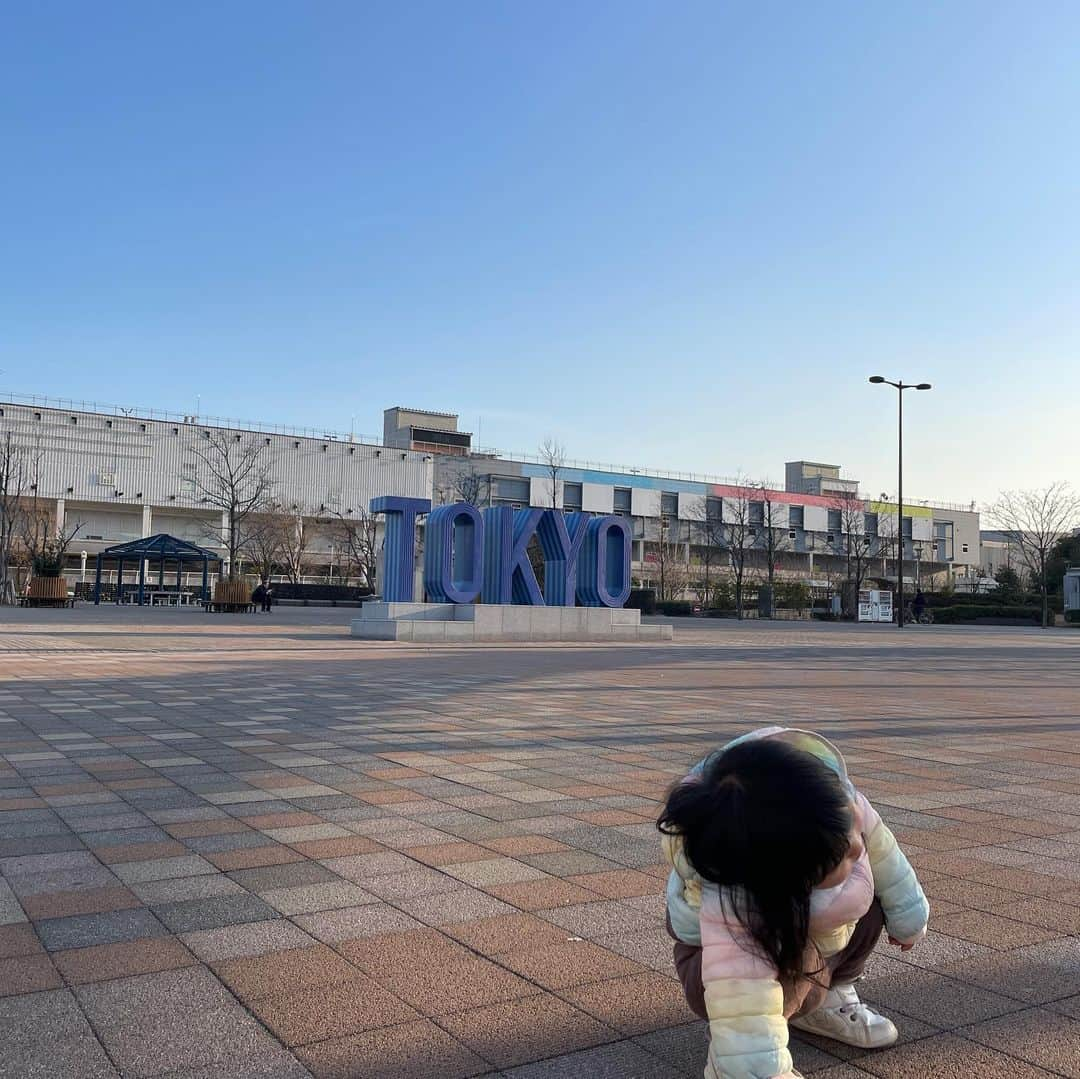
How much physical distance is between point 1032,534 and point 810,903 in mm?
66501

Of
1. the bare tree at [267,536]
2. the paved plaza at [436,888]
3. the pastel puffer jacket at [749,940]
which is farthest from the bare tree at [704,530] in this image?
the pastel puffer jacket at [749,940]

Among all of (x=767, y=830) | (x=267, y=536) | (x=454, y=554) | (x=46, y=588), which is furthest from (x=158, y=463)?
(x=767, y=830)

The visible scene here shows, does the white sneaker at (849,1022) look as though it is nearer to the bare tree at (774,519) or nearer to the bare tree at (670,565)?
the bare tree at (670,565)

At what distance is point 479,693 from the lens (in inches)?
458

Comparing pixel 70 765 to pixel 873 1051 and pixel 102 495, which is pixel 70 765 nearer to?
pixel 873 1051

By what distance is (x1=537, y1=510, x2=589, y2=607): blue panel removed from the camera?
84.3ft

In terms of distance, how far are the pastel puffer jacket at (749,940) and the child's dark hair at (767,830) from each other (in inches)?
1.9

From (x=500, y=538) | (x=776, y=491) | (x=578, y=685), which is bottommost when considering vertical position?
(x=578, y=685)

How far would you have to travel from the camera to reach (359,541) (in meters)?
64.9

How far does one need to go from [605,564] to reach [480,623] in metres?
4.47

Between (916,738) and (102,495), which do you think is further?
(102,495)

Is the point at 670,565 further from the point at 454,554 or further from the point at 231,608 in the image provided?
the point at 454,554

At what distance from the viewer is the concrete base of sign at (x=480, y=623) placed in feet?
76.1

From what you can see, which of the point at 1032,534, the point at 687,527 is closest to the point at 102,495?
the point at 687,527
